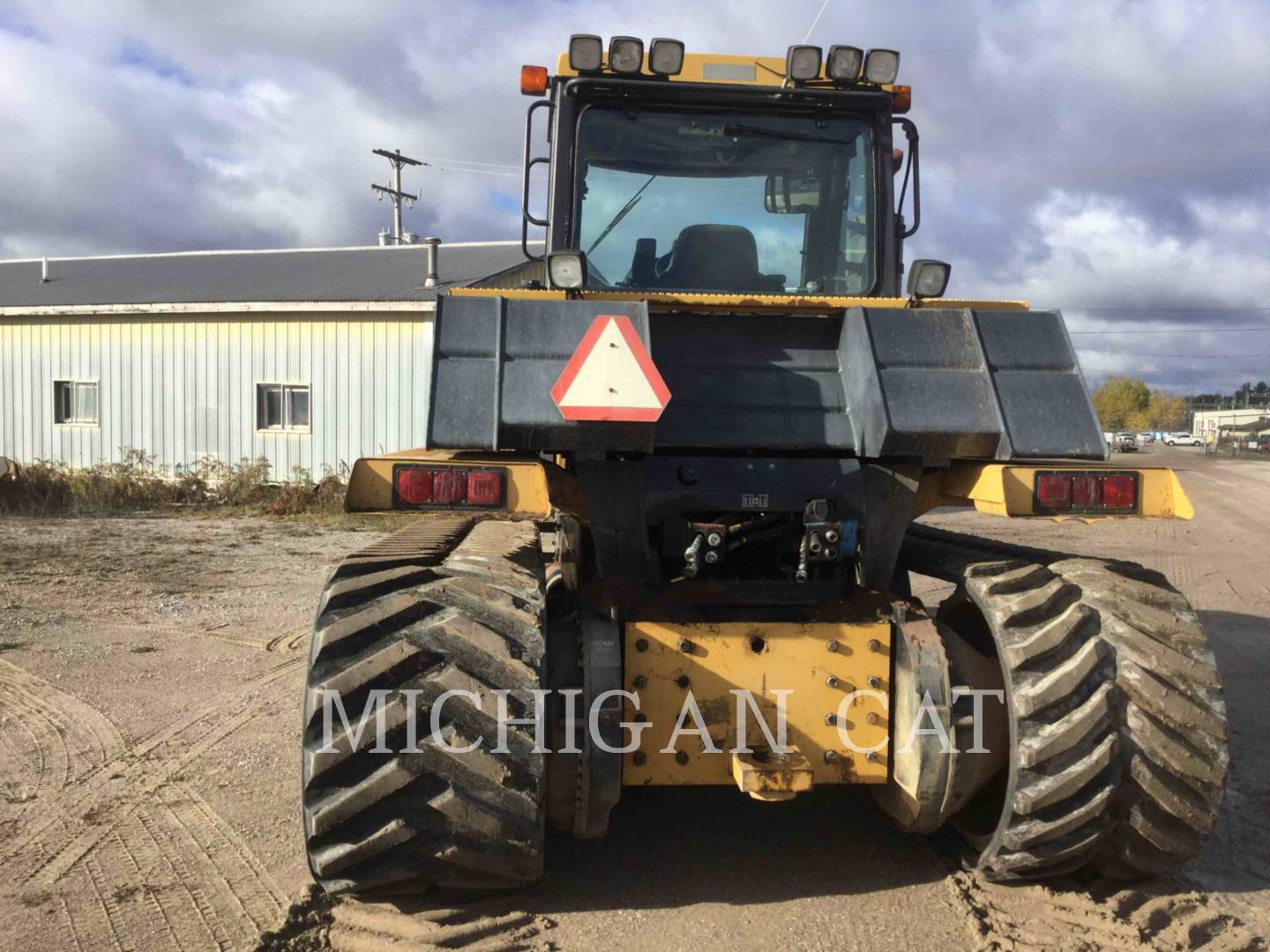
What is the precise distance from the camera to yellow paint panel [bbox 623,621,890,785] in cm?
362

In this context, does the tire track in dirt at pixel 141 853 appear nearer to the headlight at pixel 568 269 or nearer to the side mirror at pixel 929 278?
the headlight at pixel 568 269

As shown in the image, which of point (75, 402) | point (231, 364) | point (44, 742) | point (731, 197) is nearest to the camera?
point (731, 197)

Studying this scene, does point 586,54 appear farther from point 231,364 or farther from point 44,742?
point 231,364

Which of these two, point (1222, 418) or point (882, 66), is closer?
point (882, 66)

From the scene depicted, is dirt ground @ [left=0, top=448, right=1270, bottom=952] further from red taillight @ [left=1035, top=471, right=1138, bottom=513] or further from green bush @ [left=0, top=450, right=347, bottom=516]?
green bush @ [left=0, top=450, right=347, bottom=516]

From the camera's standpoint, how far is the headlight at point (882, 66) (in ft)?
15.7

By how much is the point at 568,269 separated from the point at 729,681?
1702 mm

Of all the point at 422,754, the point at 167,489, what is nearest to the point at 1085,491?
the point at 422,754

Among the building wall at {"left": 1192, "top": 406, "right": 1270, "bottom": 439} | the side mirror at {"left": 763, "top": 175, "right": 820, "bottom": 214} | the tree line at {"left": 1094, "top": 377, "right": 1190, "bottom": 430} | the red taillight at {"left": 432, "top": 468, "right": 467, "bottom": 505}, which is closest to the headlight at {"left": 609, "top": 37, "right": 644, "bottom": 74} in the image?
the side mirror at {"left": 763, "top": 175, "right": 820, "bottom": 214}

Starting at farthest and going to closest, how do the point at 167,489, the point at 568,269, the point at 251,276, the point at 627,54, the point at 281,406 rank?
the point at 251,276, the point at 281,406, the point at 167,489, the point at 627,54, the point at 568,269

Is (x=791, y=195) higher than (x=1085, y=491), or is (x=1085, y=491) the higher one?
(x=791, y=195)

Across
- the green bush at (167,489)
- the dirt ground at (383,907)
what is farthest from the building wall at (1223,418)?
the dirt ground at (383,907)

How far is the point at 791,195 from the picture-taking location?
494cm

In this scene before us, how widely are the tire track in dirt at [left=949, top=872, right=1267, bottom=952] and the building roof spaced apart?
580 inches
